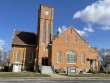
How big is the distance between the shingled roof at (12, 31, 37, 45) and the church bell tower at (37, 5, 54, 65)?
3.91 m

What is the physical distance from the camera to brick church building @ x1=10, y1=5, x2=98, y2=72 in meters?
51.5

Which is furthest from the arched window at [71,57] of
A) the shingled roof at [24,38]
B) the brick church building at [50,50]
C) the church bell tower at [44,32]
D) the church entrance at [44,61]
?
the shingled roof at [24,38]

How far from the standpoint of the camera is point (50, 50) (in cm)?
5203

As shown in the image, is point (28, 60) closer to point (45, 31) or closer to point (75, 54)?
point (45, 31)

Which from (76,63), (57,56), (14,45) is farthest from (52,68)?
(14,45)

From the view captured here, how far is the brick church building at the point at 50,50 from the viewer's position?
2026 inches

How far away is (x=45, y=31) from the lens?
175 ft

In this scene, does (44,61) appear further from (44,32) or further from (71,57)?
(44,32)

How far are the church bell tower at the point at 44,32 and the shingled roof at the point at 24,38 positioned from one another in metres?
3.91

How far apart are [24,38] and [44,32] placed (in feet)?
20.4

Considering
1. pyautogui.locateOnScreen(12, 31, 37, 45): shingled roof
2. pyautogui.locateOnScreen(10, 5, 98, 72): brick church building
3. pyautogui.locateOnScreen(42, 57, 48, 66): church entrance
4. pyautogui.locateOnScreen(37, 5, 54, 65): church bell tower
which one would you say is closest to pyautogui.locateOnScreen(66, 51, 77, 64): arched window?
pyautogui.locateOnScreen(10, 5, 98, 72): brick church building

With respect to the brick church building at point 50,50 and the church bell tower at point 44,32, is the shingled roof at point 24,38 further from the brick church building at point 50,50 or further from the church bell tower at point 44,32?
the church bell tower at point 44,32

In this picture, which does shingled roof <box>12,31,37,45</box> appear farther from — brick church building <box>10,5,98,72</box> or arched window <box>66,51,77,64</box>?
arched window <box>66,51,77,64</box>

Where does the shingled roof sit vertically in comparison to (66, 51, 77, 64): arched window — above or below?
above
